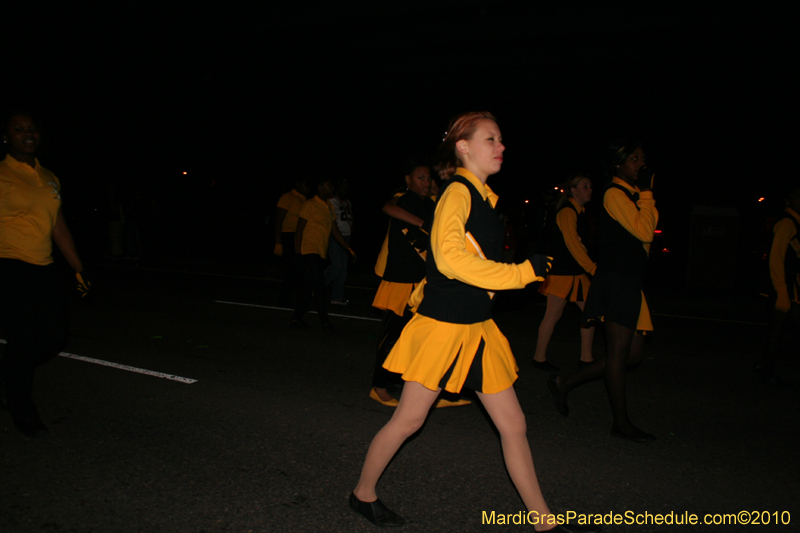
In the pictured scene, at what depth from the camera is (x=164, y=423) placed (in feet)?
13.2

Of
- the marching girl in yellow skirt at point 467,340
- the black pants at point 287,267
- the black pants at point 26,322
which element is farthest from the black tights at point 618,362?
the black pants at point 287,267

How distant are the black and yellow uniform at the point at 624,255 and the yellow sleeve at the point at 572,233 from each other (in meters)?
1.10

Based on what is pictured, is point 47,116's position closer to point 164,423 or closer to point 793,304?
point 164,423

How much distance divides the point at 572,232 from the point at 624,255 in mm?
1425

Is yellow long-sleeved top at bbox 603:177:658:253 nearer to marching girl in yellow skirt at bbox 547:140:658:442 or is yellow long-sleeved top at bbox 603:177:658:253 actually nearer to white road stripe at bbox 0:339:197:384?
marching girl in yellow skirt at bbox 547:140:658:442

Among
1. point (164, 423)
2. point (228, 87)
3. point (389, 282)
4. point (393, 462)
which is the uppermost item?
point (228, 87)

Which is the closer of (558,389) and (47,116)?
(558,389)

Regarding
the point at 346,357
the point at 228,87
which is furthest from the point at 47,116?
the point at 346,357

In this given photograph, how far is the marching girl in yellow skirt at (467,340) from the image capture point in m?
2.49

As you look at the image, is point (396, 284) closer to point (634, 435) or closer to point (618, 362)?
point (618, 362)

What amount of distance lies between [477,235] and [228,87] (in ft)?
73.6

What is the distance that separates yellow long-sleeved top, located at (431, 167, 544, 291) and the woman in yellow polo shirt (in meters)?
2.64

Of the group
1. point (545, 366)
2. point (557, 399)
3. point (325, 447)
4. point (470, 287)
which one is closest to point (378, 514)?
point (325, 447)

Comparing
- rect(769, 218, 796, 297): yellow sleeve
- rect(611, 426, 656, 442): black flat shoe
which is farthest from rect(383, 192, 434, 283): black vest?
rect(769, 218, 796, 297): yellow sleeve
